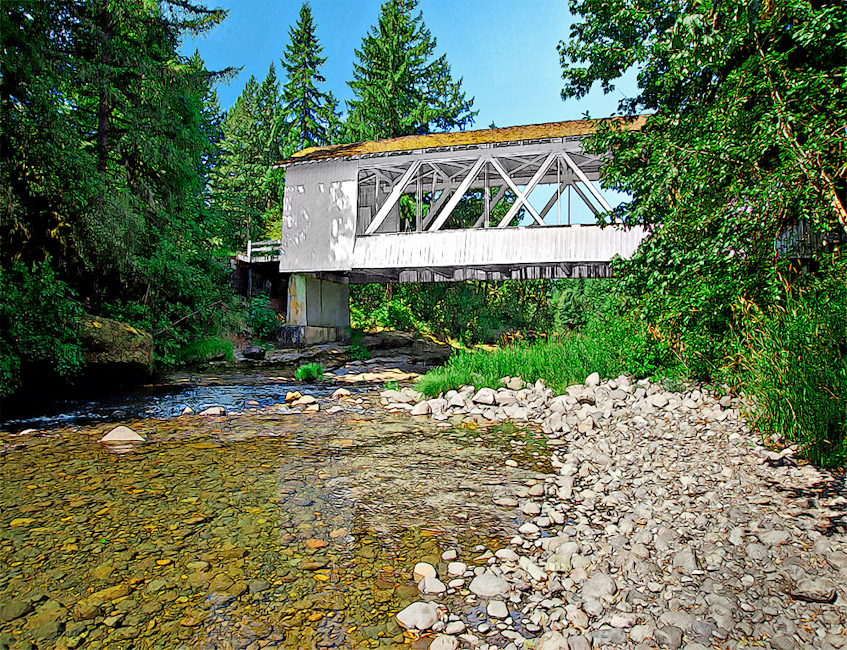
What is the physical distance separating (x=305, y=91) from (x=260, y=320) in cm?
1744

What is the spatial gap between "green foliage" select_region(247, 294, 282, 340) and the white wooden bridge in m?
2.14

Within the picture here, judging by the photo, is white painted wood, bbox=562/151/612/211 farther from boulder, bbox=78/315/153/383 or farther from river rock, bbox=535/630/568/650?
river rock, bbox=535/630/568/650

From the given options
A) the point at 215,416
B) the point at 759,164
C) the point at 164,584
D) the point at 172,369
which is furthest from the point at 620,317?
the point at 172,369

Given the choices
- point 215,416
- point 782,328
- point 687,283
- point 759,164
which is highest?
point 759,164

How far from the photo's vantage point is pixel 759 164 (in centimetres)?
534

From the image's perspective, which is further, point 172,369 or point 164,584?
point 172,369

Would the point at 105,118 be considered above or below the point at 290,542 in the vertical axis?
above

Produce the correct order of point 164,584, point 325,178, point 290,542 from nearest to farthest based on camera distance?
point 164,584
point 290,542
point 325,178

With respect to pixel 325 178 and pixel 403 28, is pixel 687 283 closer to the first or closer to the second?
pixel 325 178

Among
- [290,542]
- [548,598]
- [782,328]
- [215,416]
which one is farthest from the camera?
[215,416]

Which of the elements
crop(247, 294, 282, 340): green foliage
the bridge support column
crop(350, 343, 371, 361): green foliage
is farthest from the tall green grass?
crop(247, 294, 282, 340): green foliage

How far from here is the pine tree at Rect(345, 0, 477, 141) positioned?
25.2 meters

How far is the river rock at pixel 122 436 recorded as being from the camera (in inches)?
204

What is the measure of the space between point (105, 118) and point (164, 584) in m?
12.3
